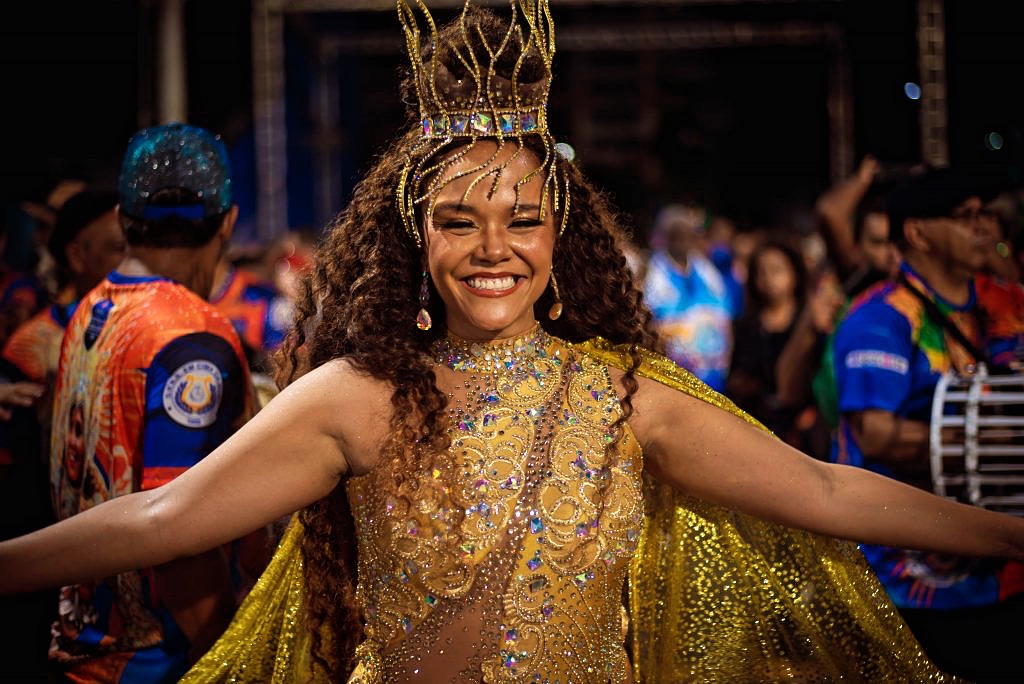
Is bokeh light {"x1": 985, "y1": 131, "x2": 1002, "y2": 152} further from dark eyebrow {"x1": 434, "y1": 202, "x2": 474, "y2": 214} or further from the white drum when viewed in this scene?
dark eyebrow {"x1": 434, "y1": 202, "x2": 474, "y2": 214}

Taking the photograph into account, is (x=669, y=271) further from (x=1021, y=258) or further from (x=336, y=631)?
(x=336, y=631)

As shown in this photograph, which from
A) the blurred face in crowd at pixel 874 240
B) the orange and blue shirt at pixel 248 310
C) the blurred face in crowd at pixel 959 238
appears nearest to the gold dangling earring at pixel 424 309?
the blurred face in crowd at pixel 959 238

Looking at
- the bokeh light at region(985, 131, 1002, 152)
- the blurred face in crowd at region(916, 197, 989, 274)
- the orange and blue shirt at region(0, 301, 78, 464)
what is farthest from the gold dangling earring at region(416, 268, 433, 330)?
the bokeh light at region(985, 131, 1002, 152)

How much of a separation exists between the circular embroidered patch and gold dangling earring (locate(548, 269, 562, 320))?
87 centimetres

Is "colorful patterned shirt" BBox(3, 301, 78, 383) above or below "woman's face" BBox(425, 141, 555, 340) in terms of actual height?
below

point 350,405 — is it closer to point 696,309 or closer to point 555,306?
point 555,306

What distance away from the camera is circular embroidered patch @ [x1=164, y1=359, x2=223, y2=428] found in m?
2.75

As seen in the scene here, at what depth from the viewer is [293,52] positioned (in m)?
13.2

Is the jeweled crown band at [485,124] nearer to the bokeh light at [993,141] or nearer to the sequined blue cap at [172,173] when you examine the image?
the sequined blue cap at [172,173]

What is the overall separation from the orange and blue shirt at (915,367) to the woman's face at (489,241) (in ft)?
5.89

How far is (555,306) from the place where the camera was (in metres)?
2.54

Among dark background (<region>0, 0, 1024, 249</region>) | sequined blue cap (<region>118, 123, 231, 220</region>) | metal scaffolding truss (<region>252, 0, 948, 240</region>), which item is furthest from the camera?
metal scaffolding truss (<region>252, 0, 948, 240</region>)

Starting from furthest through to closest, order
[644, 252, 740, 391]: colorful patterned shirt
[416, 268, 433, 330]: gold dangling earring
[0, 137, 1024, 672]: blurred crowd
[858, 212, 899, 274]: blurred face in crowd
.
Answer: [644, 252, 740, 391]: colorful patterned shirt → [858, 212, 899, 274]: blurred face in crowd → [0, 137, 1024, 672]: blurred crowd → [416, 268, 433, 330]: gold dangling earring

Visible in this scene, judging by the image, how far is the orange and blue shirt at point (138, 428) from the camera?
2.76 m
